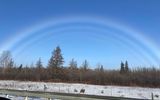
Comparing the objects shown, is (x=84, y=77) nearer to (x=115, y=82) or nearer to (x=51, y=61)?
(x=115, y=82)

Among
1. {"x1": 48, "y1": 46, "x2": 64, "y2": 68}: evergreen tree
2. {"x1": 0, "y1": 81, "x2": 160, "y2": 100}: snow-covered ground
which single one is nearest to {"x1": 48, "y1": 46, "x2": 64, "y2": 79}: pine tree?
{"x1": 48, "y1": 46, "x2": 64, "y2": 68}: evergreen tree

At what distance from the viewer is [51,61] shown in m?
104

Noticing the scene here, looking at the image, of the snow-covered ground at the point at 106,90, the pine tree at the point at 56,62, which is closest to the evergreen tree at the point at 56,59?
the pine tree at the point at 56,62

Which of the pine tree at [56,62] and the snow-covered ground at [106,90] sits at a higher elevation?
the pine tree at [56,62]

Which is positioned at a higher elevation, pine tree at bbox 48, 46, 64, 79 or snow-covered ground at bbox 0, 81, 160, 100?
pine tree at bbox 48, 46, 64, 79

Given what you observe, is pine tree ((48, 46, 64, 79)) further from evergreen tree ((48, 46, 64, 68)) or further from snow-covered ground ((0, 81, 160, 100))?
snow-covered ground ((0, 81, 160, 100))

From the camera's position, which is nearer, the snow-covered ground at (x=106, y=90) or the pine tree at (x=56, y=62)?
the snow-covered ground at (x=106, y=90)

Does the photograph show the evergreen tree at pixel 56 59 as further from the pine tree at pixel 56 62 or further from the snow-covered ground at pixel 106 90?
the snow-covered ground at pixel 106 90

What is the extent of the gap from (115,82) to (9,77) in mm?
31395

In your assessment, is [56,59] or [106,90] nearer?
[106,90]

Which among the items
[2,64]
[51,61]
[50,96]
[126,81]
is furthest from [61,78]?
[2,64]

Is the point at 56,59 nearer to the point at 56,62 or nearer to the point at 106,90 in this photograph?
the point at 56,62

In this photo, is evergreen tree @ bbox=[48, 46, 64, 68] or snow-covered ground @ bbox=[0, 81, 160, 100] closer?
snow-covered ground @ bbox=[0, 81, 160, 100]

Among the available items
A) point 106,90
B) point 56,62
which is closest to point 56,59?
point 56,62
